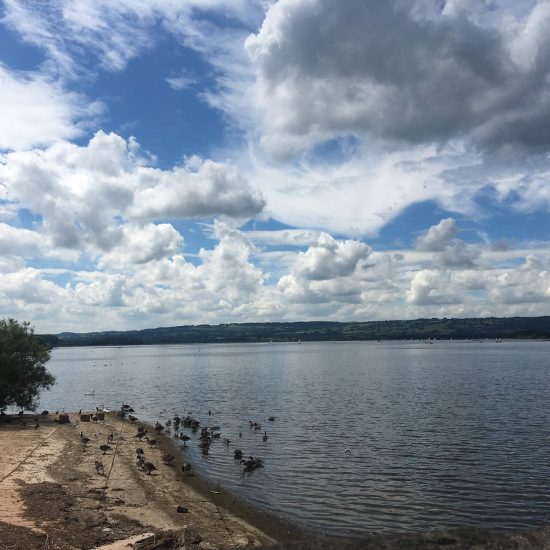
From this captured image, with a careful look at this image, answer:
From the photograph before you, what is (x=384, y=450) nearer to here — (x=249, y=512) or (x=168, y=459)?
(x=249, y=512)

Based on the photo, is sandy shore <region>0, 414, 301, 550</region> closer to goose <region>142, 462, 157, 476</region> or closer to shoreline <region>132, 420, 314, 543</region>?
shoreline <region>132, 420, 314, 543</region>

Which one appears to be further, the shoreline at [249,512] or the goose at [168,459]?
the goose at [168,459]

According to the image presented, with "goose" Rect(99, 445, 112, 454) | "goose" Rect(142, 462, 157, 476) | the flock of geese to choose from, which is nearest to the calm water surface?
the flock of geese

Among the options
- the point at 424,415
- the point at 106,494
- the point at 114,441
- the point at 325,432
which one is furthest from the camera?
the point at 424,415

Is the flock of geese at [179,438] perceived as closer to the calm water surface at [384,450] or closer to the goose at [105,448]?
the goose at [105,448]

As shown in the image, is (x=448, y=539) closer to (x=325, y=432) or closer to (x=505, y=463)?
(x=505, y=463)

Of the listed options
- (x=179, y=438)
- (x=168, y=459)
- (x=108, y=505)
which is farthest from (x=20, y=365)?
(x=108, y=505)

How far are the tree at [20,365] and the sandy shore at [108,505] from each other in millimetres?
12146

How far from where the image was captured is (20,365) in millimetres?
52125

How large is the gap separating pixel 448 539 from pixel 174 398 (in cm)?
8008

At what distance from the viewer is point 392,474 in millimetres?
32906

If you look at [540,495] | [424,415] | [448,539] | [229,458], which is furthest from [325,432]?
[448,539]

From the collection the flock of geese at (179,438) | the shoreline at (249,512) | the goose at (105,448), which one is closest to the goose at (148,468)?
the flock of geese at (179,438)

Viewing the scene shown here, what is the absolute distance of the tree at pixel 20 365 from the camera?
2010 inches
